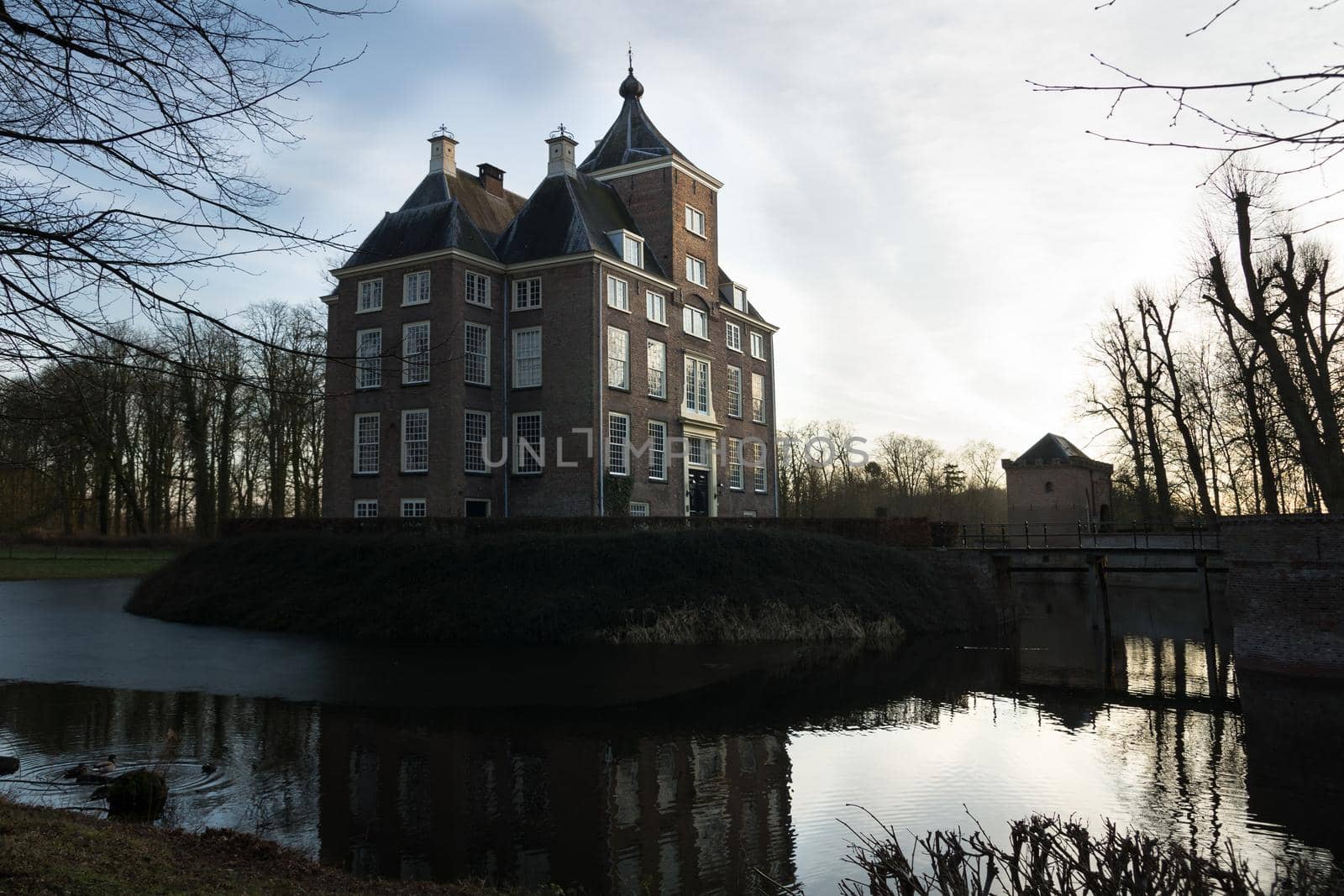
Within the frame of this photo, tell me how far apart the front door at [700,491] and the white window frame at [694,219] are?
31.7 ft

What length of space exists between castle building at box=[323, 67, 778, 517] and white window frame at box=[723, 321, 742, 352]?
2553mm

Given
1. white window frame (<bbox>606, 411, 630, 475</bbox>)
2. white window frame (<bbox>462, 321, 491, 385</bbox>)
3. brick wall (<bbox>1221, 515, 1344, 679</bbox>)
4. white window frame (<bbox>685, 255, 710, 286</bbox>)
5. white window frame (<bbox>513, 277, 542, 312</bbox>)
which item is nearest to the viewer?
brick wall (<bbox>1221, 515, 1344, 679</bbox>)

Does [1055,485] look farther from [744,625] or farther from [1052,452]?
[744,625]

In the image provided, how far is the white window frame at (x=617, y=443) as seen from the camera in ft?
103

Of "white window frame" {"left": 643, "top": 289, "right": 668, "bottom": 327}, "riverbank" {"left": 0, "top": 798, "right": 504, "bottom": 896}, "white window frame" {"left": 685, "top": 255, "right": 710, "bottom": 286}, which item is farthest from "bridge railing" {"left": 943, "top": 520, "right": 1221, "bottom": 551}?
"riverbank" {"left": 0, "top": 798, "right": 504, "bottom": 896}

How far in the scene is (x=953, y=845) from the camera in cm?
417

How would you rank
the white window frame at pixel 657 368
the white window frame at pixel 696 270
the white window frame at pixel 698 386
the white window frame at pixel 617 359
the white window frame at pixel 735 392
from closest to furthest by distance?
the white window frame at pixel 617 359 → the white window frame at pixel 657 368 → the white window frame at pixel 698 386 → the white window frame at pixel 696 270 → the white window frame at pixel 735 392

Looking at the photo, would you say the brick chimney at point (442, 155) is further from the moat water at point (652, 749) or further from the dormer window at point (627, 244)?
the moat water at point (652, 749)

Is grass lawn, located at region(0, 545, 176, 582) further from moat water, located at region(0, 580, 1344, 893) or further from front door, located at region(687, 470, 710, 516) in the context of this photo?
front door, located at region(687, 470, 710, 516)

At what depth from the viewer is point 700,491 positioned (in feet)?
119

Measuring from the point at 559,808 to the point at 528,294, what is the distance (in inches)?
998

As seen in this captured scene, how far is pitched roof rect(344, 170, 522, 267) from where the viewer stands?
3206 centimetres

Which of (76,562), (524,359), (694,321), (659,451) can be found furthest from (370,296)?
(76,562)

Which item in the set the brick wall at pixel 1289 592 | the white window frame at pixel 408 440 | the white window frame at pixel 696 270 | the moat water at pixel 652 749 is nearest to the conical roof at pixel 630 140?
the white window frame at pixel 696 270
